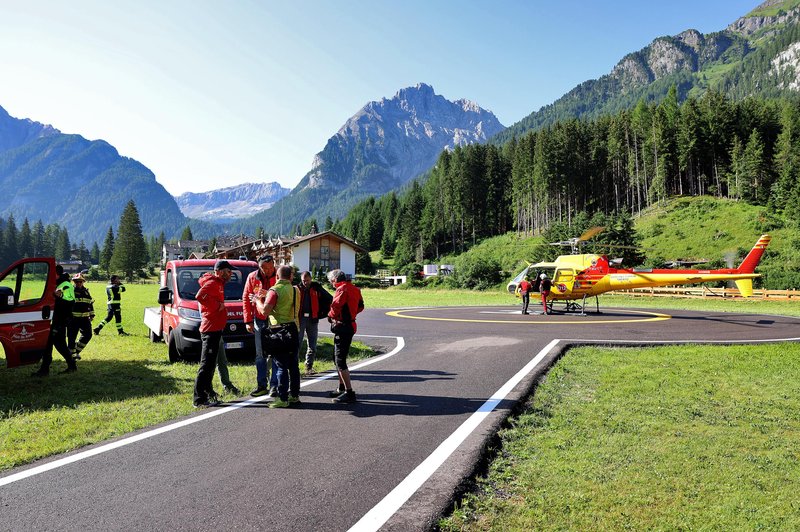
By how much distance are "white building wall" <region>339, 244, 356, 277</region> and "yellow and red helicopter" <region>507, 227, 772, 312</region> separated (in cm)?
5242

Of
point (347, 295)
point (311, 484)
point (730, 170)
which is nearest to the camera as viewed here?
point (311, 484)

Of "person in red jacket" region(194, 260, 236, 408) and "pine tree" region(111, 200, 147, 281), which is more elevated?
"pine tree" region(111, 200, 147, 281)

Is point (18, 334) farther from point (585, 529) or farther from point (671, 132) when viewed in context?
point (671, 132)

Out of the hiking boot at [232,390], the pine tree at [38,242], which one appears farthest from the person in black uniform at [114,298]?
the pine tree at [38,242]

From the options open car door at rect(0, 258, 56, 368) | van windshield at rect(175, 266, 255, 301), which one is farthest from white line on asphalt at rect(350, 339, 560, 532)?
open car door at rect(0, 258, 56, 368)

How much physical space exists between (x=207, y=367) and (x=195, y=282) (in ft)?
16.6

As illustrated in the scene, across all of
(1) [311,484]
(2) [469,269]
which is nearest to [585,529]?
(1) [311,484]

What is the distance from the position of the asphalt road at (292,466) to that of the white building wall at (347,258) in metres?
65.1

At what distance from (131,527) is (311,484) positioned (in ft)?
4.51

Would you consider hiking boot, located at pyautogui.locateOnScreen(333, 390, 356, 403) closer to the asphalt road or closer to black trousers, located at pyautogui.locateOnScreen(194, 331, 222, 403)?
the asphalt road

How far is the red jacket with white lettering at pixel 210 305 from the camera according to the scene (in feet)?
23.4

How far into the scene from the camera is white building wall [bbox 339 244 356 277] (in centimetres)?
7312

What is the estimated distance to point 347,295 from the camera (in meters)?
7.37

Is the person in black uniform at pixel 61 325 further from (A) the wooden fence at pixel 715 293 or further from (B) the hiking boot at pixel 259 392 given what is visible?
(A) the wooden fence at pixel 715 293
